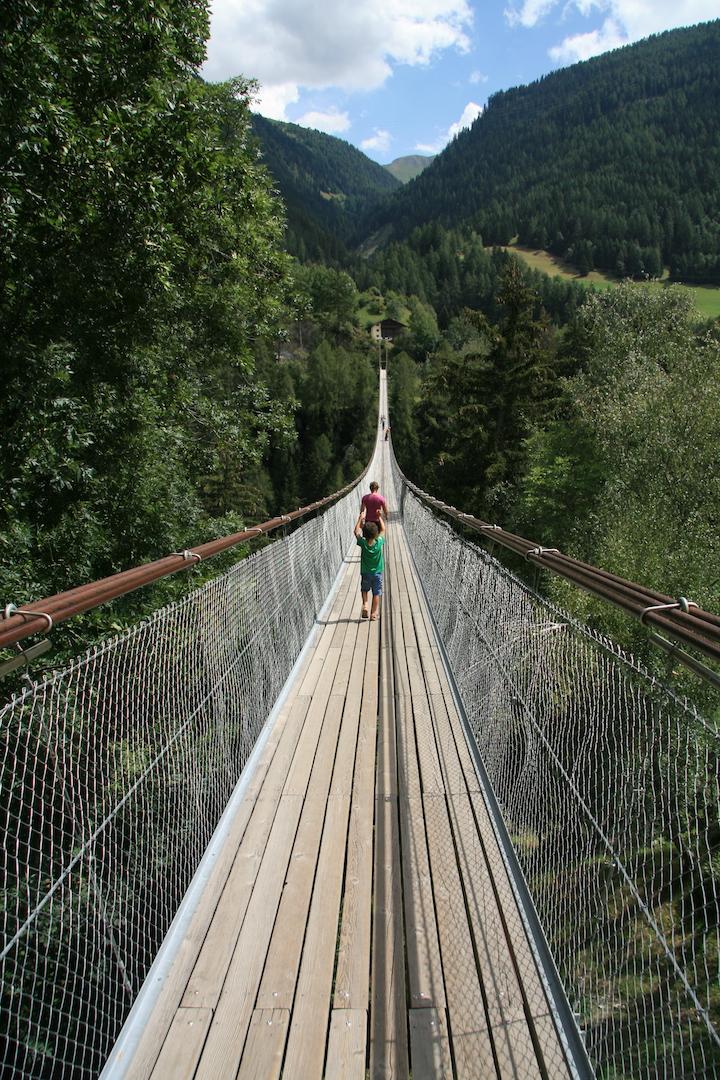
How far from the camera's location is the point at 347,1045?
5.20ft

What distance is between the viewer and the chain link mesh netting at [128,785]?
4.94 ft

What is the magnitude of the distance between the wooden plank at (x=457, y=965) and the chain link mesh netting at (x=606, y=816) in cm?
25

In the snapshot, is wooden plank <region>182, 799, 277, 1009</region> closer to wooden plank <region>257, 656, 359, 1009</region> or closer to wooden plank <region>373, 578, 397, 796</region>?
wooden plank <region>257, 656, 359, 1009</region>

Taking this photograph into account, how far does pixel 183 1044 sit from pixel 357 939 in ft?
1.88

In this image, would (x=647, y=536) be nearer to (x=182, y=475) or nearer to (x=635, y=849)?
(x=182, y=475)

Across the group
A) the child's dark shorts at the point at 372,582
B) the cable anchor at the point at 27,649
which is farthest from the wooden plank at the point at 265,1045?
the child's dark shorts at the point at 372,582

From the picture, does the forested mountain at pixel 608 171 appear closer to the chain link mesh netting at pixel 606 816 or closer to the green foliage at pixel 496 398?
the green foliage at pixel 496 398

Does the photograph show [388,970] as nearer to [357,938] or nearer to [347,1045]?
[357,938]

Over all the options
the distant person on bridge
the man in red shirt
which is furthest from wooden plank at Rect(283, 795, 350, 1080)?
the man in red shirt

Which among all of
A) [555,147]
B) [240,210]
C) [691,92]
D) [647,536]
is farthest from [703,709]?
[555,147]

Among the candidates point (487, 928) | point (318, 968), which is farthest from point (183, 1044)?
point (487, 928)

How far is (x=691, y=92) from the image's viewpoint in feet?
437

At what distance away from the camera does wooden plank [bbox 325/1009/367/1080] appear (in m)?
1.52

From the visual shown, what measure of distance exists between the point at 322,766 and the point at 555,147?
611ft
